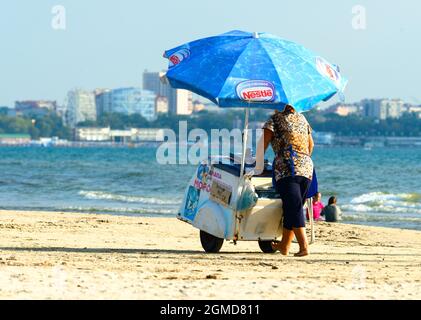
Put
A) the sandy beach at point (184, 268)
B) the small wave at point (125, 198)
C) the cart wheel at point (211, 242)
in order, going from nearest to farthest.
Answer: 1. the sandy beach at point (184, 268)
2. the cart wheel at point (211, 242)
3. the small wave at point (125, 198)

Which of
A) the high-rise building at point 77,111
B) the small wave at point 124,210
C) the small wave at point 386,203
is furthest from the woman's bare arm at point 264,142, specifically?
the high-rise building at point 77,111

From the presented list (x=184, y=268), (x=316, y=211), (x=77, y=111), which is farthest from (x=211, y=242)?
(x=77, y=111)

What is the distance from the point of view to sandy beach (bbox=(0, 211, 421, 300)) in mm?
8227

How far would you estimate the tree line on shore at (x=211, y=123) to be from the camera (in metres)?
112

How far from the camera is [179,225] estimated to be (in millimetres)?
18641

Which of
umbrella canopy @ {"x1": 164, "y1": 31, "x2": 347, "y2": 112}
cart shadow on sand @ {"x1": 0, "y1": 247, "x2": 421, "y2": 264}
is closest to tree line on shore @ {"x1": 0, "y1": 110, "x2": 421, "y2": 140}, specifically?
cart shadow on sand @ {"x1": 0, "y1": 247, "x2": 421, "y2": 264}

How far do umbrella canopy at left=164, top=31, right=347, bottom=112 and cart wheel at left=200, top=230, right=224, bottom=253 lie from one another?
163 cm

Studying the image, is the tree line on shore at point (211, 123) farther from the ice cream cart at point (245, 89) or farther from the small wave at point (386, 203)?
the ice cream cart at point (245, 89)

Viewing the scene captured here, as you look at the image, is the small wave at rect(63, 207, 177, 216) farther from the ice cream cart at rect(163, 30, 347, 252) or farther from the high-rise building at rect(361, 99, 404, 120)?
the high-rise building at rect(361, 99, 404, 120)

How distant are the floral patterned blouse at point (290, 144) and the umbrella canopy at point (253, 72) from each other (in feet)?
0.44

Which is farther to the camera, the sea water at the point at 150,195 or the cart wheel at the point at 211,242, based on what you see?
the sea water at the point at 150,195

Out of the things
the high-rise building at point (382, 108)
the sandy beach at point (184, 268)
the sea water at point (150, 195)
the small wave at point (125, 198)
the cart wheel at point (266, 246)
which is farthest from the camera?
the high-rise building at point (382, 108)

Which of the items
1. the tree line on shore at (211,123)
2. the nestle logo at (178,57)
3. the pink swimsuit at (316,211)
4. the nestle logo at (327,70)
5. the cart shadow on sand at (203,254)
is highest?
the nestle logo at (178,57)
